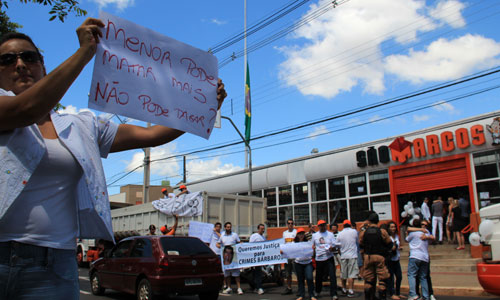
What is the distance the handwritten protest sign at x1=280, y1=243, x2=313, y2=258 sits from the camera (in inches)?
423

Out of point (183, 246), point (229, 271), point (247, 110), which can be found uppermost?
point (247, 110)

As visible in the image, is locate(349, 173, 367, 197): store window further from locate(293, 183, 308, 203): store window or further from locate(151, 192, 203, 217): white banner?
locate(151, 192, 203, 217): white banner

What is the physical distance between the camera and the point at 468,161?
17.3 m

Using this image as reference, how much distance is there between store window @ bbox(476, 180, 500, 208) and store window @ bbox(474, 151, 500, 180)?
266 millimetres

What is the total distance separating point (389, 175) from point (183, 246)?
12.6m

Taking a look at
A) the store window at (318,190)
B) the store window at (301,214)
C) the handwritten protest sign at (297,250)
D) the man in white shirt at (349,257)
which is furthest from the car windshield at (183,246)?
the store window at (301,214)

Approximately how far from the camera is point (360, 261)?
12484 mm

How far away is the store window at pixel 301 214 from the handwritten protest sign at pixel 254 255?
10937 millimetres

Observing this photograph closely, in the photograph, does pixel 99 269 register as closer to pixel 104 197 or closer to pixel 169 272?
pixel 169 272

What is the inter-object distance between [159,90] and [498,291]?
7325 millimetres

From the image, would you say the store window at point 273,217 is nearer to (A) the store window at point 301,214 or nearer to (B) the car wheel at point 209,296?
(A) the store window at point 301,214

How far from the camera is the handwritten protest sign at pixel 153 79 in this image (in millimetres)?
2541

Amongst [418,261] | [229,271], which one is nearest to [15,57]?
[418,261]

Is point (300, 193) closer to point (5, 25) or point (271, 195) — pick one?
point (271, 195)
